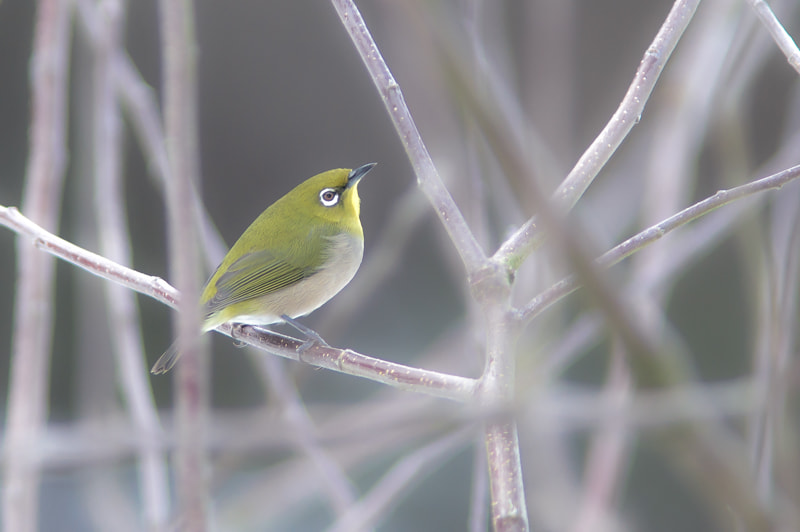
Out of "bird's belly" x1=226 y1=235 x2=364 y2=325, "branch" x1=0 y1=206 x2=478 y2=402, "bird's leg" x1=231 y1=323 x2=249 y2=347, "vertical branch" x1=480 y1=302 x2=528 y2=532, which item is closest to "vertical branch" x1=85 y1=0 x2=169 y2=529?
"branch" x1=0 y1=206 x2=478 y2=402

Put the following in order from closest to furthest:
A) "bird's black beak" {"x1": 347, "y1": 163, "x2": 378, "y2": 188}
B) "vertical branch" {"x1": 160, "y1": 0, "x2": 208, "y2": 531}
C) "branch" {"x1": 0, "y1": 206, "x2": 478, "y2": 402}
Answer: "vertical branch" {"x1": 160, "y1": 0, "x2": 208, "y2": 531} → "branch" {"x1": 0, "y1": 206, "x2": 478, "y2": 402} → "bird's black beak" {"x1": 347, "y1": 163, "x2": 378, "y2": 188}

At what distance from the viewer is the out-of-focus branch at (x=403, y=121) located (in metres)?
1.71

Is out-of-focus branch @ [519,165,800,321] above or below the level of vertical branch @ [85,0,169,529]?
below

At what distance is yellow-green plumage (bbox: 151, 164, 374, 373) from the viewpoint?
3.38m

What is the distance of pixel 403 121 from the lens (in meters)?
1.76

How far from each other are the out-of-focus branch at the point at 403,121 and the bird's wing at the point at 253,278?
1.74 meters

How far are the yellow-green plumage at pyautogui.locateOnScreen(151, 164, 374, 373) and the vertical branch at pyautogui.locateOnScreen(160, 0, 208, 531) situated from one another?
2.30 m

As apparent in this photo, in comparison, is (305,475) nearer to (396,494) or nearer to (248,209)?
(396,494)

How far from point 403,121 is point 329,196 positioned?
2.05 m

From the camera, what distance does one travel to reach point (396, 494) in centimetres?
145

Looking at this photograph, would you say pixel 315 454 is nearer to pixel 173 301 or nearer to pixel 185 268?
pixel 173 301

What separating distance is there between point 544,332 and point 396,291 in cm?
402

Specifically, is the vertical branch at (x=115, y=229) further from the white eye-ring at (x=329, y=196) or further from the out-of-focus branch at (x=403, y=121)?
the white eye-ring at (x=329, y=196)

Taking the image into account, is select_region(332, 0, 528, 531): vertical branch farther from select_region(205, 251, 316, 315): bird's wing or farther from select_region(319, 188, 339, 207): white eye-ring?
select_region(319, 188, 339, 207): white eye-ring
